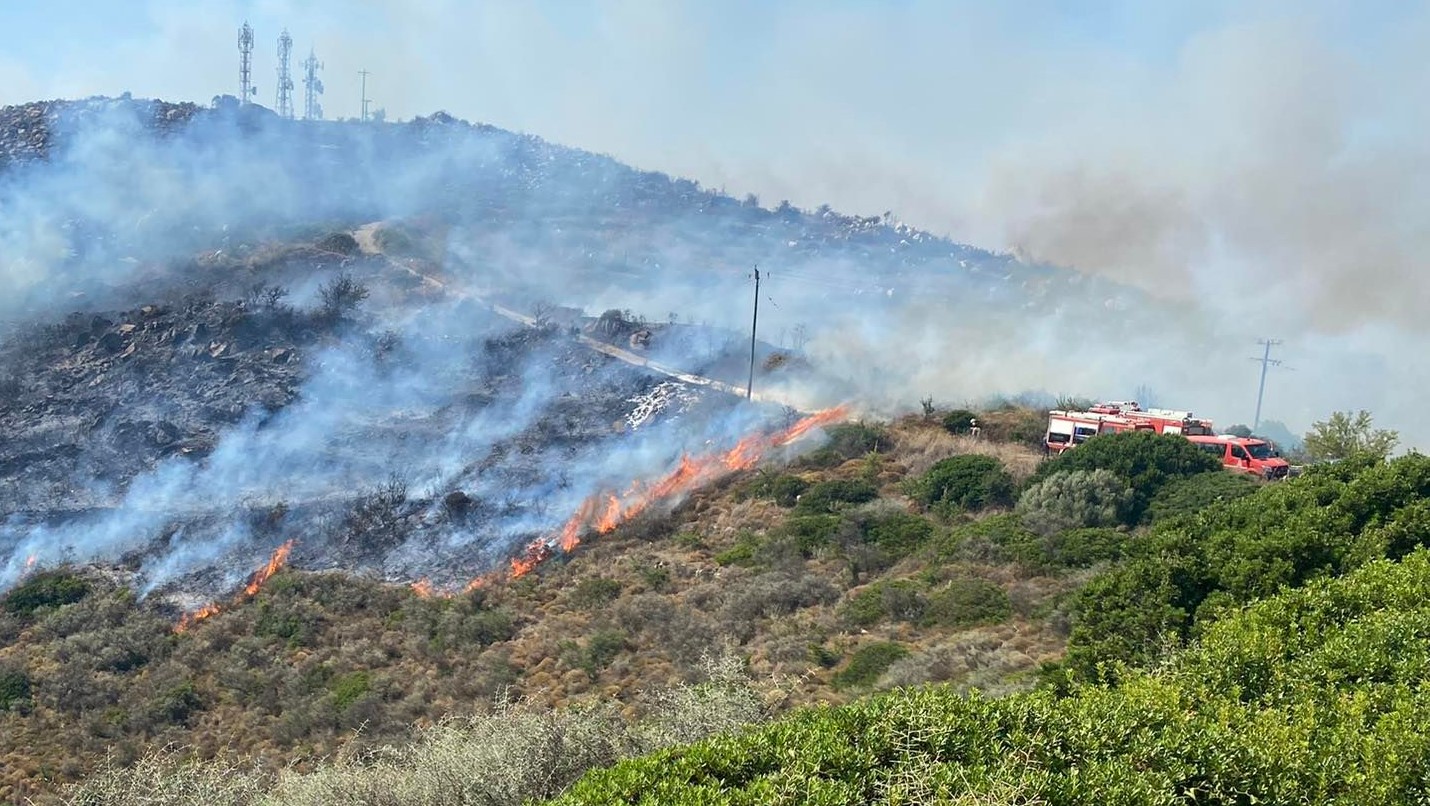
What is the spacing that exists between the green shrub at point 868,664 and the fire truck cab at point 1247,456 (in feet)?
58.0

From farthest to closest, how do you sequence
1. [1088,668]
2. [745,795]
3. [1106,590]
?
1. [1106,590]
2. [1088,668]
3. [745,795]

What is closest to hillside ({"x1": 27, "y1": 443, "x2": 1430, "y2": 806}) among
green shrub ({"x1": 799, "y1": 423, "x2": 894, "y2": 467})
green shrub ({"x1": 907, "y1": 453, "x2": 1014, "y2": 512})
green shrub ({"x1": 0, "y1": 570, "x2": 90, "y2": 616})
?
green shrub ({"x1": 907, "y1": 453, "x2": 1014, "y2": 512})

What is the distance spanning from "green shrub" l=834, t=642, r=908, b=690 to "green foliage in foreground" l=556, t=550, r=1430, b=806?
11286 mm

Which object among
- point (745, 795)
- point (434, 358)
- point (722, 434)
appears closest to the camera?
point (745, 795)

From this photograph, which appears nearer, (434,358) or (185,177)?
(434,358)

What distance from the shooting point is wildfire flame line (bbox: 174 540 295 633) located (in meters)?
33.8

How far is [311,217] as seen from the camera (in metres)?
85.4

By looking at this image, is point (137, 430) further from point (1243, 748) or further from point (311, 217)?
point (1243, 748)

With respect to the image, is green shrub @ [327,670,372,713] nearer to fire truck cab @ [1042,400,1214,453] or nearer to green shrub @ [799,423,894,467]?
green shrub @ [799,423,894,467]

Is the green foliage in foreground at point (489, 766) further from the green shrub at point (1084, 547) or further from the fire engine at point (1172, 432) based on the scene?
the fire engine at point (1172, 432)

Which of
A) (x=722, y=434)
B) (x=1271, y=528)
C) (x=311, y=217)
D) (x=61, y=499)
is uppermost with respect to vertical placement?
(x=311, y=217)

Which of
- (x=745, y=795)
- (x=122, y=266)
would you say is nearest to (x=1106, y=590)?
(x=745, y=795)

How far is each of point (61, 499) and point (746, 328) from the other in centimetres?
Answer: 4470

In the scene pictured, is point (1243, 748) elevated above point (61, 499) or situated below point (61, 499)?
above
